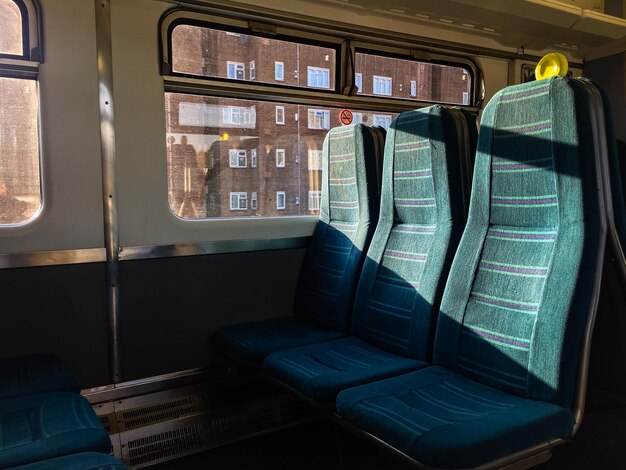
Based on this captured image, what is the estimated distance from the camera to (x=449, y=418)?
1.60 meters

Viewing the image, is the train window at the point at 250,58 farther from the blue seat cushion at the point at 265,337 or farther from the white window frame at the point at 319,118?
the blue seat cushion at the point at 265,337

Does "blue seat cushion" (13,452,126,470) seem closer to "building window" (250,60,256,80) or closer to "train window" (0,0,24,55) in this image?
"train window" (0,0,24,55)

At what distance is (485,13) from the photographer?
3.14 meters

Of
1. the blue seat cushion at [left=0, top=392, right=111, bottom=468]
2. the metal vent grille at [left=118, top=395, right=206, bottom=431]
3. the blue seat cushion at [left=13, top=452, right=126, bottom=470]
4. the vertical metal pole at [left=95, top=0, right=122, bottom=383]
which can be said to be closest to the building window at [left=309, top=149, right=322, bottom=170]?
the vertical metal pole at [left=95, top=0, right=122, bottom=383]

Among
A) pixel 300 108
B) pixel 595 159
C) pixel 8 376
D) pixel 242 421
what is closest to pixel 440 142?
pixel 595 159

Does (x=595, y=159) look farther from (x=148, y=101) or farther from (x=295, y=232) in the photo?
(x=148, y=101)

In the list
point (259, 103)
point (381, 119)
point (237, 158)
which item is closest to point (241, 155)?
point (237, 158)

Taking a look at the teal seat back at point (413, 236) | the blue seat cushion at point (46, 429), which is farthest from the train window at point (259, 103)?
the blue seat cushion at point (46, 429)

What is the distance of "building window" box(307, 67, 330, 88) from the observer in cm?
301

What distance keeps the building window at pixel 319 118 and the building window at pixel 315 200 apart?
0.38m

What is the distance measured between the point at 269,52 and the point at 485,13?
4.24ft

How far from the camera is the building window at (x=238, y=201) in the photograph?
9.55ft

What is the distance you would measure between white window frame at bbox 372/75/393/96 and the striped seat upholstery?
1275 millimetres

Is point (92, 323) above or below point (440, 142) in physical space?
below
